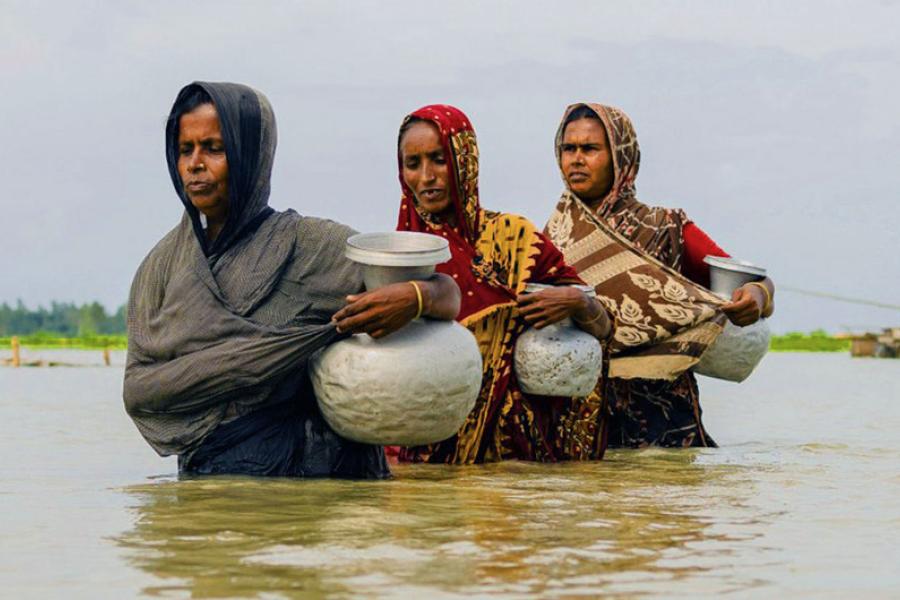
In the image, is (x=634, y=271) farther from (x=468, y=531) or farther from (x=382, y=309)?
(x=468, y=531)

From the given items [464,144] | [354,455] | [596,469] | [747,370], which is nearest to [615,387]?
[747,370]

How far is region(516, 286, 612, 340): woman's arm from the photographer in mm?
7211

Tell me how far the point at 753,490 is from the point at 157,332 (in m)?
2.47

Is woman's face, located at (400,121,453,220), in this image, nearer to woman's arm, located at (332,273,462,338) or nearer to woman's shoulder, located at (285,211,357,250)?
woman's shoulder, located at (285,211,357,250)

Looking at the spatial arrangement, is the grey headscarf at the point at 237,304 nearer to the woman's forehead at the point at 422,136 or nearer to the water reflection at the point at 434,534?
the water reflection at the point at 434,534

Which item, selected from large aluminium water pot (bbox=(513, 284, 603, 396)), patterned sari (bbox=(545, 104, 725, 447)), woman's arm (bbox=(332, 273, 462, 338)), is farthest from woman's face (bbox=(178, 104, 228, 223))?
patterned sari (bbox=(545, 104, 725, 447))

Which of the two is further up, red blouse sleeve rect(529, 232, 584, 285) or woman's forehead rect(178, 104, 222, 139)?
woman's forehead rect(178, 104, 222, 139)

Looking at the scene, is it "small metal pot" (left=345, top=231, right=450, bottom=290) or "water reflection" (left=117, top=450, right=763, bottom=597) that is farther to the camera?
"small metal pot" (left=345, top=231, right=450, bottom=290)

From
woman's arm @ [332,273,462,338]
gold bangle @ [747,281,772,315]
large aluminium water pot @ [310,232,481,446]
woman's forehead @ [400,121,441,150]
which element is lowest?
large aluminium water pot @ [310,232,481,446]

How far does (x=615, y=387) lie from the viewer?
8.70m

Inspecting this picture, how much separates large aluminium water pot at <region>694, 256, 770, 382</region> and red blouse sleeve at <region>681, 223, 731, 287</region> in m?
0.13

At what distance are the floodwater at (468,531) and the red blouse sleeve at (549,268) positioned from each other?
899 mm

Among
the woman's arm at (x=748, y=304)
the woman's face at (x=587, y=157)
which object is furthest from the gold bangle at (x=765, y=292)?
the woman's face at (x=587, y=157)

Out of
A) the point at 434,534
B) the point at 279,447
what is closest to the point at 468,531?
the point at 434,534
